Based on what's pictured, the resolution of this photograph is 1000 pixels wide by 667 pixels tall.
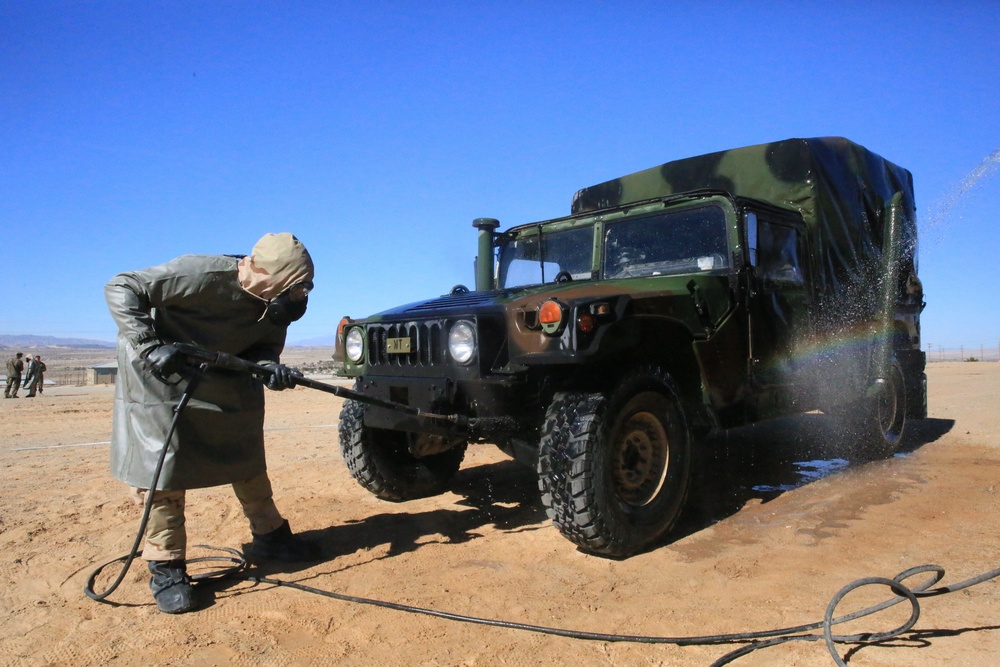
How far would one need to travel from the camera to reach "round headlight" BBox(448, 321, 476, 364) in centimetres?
383

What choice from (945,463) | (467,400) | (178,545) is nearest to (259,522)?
(178,545)

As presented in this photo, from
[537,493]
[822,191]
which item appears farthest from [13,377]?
[822,191]

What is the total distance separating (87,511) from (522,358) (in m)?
3.27

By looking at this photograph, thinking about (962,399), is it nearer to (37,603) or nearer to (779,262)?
(779,262)

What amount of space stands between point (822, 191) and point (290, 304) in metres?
4.38

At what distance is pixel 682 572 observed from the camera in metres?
3.54

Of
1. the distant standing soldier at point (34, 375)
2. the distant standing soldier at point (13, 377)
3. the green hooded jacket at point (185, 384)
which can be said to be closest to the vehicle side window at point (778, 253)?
the green hooded jacket at point (185, 384)

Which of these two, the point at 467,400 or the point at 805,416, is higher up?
the point at 467,400

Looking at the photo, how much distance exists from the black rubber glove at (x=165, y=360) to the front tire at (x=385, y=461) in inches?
65.2

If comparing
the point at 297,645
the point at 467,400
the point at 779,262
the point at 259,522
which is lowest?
the point at 297,645

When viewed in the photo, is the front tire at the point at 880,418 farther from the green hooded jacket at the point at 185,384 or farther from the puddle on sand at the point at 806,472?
the green hooded jacket at the point at 185,384

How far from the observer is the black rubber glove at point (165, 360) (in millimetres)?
2996

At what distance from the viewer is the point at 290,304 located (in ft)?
11.7

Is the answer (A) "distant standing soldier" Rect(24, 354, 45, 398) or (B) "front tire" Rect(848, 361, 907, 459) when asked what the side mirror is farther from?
(A) "distant standing soldier" Rect(24, 354, 45, 398)
